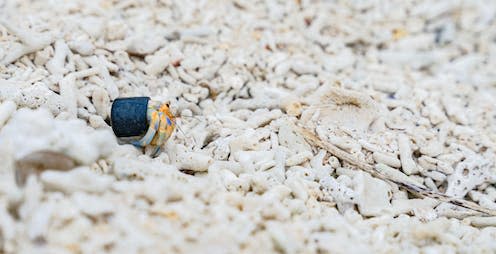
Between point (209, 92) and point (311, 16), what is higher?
point (311, 16)

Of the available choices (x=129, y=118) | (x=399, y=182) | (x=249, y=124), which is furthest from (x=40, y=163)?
(x=399, y=182)

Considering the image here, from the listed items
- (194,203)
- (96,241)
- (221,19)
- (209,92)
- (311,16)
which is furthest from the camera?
(311,16)

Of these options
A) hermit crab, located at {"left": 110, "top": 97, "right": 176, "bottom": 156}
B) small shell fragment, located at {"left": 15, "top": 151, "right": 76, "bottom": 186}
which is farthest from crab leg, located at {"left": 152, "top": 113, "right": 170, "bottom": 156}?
small shell fragment, located at {"left": 15, "top": 151, "right": 76, "bottom": 186}

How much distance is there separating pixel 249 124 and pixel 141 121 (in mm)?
397

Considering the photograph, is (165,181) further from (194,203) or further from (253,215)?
(253,215)

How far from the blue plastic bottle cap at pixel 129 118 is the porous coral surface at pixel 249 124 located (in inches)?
2.4

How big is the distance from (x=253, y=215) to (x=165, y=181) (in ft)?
0.75

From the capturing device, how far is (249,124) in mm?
1821

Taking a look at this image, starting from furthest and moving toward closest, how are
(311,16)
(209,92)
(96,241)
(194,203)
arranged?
(311,16), (209,92), (194,203), (96,241)

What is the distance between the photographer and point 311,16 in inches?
106

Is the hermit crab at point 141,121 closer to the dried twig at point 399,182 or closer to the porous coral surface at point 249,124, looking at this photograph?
the porous coral surface at point 249,124

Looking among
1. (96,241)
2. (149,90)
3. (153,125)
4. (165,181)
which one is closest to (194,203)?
(165,181)

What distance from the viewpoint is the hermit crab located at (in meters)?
1.58

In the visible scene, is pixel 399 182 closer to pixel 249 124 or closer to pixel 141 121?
pixel 249 124
